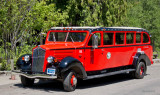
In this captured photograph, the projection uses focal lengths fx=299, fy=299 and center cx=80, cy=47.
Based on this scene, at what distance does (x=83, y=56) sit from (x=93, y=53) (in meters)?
0.57

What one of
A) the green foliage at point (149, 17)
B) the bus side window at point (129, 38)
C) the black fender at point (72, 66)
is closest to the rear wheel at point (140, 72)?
the bus side window at point (129, 38)

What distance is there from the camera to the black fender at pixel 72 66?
10219mm

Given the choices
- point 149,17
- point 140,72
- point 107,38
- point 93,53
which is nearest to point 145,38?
point 140,72

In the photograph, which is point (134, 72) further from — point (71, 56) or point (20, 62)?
point (20, 62)

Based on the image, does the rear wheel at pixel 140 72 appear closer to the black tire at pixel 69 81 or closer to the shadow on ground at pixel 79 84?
the shadow on ground at pixel 79 84

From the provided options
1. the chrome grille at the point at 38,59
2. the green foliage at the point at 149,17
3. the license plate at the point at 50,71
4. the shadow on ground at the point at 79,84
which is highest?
the green foliage at the point at 149,17

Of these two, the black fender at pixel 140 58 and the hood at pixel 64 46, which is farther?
the black fender at pixel 140 58

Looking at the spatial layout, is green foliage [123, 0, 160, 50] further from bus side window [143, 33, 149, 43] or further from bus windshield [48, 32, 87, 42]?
bus windshield [48, 32, 87, 42]

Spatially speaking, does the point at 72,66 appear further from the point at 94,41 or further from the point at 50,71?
the point at 94,41

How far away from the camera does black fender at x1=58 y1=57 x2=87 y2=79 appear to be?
1022 centimetres

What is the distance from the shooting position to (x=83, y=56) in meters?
11.4

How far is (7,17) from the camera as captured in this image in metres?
16.1

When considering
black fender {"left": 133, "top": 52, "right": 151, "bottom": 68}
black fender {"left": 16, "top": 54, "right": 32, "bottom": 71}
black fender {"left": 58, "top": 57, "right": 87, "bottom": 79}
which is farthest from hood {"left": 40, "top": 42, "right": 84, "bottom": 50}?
black fender {"left": 133, "top": 52, "right": 151, "bottom": 68}

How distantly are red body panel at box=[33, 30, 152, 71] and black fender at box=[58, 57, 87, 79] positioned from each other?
1.30ft
